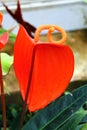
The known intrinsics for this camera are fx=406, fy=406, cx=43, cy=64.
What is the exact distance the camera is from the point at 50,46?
64 cm

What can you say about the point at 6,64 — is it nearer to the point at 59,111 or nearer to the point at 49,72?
the point at 59,111

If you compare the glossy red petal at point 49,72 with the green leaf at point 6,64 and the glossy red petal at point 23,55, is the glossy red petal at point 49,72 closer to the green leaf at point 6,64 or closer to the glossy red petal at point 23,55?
the glossy red petal at point 23,55

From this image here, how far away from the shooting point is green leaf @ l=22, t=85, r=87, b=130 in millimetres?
929

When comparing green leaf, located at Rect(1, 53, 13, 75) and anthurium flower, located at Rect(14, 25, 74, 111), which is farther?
green leaf, located at Rect(1, 53, 13, 75)

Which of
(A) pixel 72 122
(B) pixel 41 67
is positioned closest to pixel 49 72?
(B) pixel 41 67

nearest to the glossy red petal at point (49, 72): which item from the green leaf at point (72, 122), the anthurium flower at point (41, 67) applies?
the anthurium flower at point (41, 67)

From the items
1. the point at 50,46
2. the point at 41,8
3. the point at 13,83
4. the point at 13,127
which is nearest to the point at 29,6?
the point at 41,8

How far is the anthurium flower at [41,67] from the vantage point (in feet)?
2.17

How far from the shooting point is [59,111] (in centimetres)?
94

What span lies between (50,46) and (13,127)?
396 mm

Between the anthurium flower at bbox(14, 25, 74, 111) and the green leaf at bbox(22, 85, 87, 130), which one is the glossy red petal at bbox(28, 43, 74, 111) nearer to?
the anthurium flower at bbox(14, 25, 74, 111)

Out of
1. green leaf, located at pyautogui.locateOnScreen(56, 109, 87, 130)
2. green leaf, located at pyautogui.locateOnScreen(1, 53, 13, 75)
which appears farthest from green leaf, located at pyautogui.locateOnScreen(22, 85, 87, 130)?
green leaf, located at pyautogui.locateOnScreen(1, 53, 13, 75)

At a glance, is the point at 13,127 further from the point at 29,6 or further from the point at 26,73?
the point at 29,6

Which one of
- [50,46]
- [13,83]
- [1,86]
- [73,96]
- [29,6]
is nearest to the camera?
[50,46]
